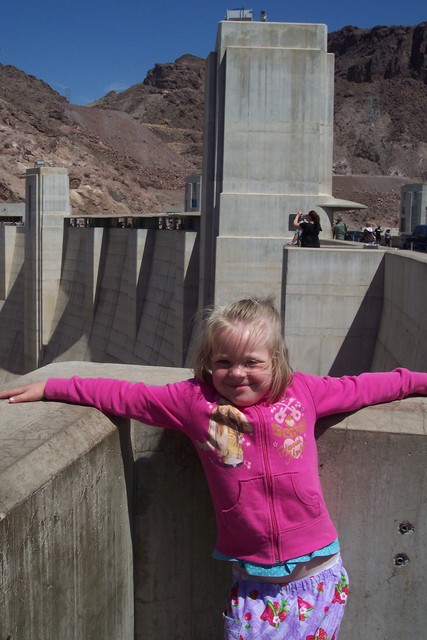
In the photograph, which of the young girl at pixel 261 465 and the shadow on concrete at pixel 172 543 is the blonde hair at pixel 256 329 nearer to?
the young girl at pixel 261 465

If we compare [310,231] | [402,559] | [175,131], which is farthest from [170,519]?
[175,131]

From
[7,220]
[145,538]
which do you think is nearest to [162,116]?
[7,220]

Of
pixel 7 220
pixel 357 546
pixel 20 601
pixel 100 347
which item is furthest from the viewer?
pixel 7 220

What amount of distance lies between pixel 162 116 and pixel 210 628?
110703mm

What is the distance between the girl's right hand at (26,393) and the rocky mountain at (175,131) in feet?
131

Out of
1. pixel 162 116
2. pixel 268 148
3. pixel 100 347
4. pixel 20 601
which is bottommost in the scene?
pixel 100 347

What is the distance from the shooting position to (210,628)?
3.12 m

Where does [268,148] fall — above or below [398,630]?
above

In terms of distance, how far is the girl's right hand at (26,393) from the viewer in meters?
2.91

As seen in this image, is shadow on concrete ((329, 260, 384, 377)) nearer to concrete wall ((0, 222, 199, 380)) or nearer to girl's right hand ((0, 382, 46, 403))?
concrete wall ((0, 222, 199, 380))

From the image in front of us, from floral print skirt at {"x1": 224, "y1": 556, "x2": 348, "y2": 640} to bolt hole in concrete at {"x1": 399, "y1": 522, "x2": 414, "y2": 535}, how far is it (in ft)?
1.41

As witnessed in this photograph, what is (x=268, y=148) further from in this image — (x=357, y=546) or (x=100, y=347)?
(x=357, y=546)

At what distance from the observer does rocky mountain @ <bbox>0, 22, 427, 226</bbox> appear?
48.8 m

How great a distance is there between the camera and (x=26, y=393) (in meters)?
2.92
